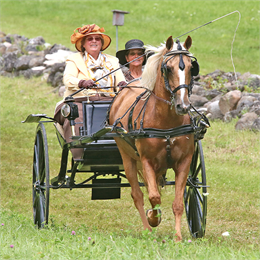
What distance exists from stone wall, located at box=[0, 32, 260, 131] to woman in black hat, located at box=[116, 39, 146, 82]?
1.41 meters

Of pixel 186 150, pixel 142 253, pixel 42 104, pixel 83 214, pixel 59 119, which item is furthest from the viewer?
pixel 42 104

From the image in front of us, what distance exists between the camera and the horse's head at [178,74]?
408 cm

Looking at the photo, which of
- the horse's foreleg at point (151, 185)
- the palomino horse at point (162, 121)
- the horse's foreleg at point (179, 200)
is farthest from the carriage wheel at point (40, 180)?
the horse's foreleg at point (179, 200)

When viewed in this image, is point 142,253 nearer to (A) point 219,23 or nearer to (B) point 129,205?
(B) point 129,205

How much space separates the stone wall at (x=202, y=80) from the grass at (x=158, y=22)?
2.29 m

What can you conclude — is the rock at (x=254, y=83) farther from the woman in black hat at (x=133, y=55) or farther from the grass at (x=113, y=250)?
the grass at (x=113, y=250)

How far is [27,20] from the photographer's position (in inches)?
1174

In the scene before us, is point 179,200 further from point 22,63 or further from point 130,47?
point 22,63

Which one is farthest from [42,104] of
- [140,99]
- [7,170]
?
[140,99]

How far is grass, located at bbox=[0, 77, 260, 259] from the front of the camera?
3861 mm

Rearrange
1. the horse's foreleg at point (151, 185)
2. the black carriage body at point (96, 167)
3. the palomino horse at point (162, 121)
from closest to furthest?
the palomino horse at point (162, 121) < the horse's foreleg at point (151, 185) < the black carriage body at point (96, 167)

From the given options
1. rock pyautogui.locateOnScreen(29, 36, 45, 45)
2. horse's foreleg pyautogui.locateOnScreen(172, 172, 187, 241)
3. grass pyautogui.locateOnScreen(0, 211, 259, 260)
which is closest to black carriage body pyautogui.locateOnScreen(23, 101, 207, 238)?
horse's foreleg pyautogui.locateOnScreen(172, 172, 187, 241)

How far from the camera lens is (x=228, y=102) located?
460 inches

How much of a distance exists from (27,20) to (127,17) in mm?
6452
